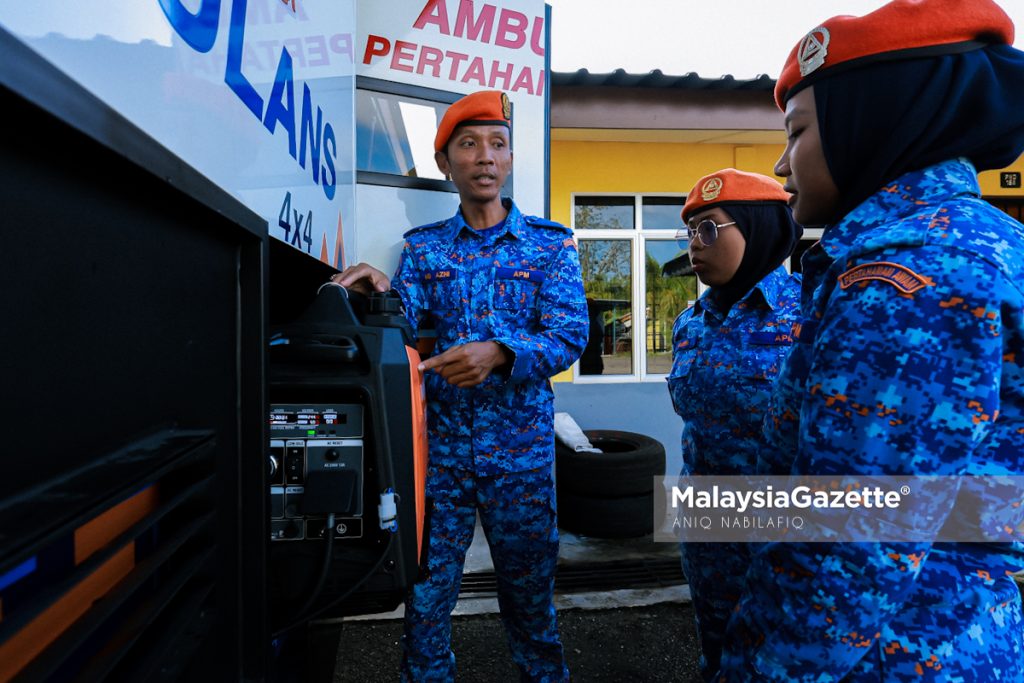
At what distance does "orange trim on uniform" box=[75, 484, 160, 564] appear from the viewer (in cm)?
45

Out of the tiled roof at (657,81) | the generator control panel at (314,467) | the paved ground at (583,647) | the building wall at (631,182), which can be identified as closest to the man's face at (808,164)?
the generator control panel at (314,467)

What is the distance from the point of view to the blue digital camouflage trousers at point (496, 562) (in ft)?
5.90

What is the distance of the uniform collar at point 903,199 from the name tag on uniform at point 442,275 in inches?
48.6

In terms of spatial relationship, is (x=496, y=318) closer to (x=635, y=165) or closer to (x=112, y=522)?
(x=112, y=522)

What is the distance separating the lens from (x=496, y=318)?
187 centimetres

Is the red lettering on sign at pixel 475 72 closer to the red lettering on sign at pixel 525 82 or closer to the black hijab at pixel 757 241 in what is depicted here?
the red lettering on sign at pixel 525 82

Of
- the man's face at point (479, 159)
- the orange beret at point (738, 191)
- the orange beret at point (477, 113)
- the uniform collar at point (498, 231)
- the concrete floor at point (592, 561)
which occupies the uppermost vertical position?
the orange beret at point (477, 113)

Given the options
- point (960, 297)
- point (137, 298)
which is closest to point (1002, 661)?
point (960, 297)

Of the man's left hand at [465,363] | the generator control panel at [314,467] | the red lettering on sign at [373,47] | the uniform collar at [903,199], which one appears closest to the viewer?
the uniform collar at [903,199]

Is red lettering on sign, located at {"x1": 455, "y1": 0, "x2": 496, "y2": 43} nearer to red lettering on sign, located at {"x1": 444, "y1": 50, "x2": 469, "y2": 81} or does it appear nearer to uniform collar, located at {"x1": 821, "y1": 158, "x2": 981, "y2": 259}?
red lettering on sign, located at {"x1": 444, "y1": 50, "x2": 469, "y2": 81}

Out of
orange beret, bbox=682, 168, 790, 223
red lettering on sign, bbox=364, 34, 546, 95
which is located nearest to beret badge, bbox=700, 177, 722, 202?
orange beret, bbox=682, 168, 790, 223

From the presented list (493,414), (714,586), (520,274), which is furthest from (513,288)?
(714,586)

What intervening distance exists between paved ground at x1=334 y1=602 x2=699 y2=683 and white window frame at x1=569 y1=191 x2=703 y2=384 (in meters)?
2.22

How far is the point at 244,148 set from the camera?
74 cm
